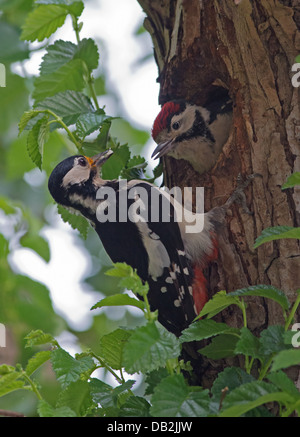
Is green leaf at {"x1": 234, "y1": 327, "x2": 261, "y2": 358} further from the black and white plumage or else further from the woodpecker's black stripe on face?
the woodpecker's black stripe on face

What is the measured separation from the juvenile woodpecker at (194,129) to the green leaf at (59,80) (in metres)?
0.50

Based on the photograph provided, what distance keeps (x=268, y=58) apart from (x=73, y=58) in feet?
2.53

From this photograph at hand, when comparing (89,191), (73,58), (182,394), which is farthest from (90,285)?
(182,394)

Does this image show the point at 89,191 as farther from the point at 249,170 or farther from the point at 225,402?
the point at 225,402

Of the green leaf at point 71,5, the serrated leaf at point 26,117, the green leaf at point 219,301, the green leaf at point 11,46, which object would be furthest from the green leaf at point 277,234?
the green leaf at point 11,46

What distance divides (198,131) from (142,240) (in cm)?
73

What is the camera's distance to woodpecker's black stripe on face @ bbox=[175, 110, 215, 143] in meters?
2.89

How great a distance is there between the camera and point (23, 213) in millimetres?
3014

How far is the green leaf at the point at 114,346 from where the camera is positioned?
5.67ft

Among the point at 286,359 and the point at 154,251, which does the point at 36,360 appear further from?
the point at 154,251

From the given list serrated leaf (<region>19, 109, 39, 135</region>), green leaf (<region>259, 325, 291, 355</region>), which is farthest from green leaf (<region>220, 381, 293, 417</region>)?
serrated leaf (<region>19, 109, 39, 135</region>)

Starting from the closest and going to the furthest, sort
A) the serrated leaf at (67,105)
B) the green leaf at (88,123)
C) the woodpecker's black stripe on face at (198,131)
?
the green leaf at (88,123) < the serrated leaf at (67,105) < the woodpecker's black stripe on face at (198,131)

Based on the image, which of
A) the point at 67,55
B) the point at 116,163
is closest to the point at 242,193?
the point at 116,163

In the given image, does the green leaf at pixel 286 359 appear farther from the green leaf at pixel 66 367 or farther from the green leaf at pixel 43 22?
the green leaf at pixel 43 22
